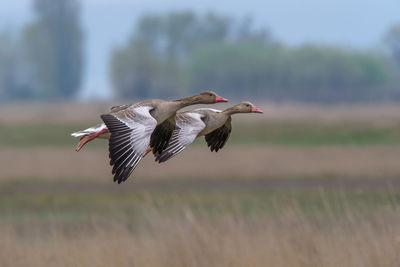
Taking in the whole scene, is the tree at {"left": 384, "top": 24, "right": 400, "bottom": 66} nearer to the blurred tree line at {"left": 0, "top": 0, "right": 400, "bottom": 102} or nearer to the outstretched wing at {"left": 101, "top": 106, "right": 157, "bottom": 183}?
the blurred tree line at {"left": 0, "top": 0, "right": 400, "bottom": 102}

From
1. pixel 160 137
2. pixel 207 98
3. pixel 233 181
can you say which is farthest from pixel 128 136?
pixel 233 181

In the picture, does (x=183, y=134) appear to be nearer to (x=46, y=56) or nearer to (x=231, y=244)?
(x=231, y=244)

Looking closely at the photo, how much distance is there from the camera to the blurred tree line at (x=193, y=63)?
4483 inches

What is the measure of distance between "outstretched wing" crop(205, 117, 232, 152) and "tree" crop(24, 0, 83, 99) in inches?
5180

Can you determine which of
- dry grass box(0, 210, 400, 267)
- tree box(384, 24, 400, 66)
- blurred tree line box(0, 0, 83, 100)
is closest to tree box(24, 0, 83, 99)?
blurred tree line box(0, 0, 83, 100)

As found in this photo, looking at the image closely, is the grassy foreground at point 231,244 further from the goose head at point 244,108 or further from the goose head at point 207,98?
the goose head at point 207,98

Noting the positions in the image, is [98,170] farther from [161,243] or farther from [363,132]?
[161,243]

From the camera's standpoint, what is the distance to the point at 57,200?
2873cm

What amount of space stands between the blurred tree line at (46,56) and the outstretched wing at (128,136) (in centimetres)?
13157

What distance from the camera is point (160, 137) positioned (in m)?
8.53

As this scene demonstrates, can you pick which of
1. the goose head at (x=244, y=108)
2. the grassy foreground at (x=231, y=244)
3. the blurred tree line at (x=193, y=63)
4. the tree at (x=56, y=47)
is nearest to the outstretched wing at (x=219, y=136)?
the goose head at (x=244, y=108)

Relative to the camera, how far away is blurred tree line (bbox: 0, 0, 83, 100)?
471ft

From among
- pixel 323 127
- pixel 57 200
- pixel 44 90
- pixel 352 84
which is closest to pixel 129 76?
pixel 44 90

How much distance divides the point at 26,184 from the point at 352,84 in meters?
84.4
